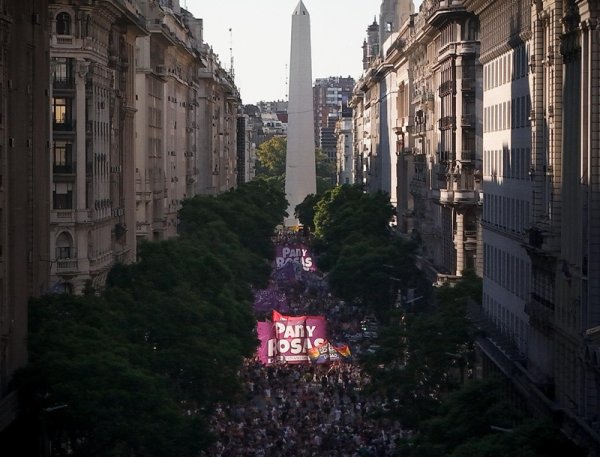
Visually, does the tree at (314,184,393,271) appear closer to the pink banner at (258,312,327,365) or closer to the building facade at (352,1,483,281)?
the building facade at (352,1,483,281)

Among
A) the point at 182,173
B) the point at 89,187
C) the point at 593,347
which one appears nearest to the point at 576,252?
the point at 593,347

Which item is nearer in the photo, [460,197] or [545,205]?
[545,205]

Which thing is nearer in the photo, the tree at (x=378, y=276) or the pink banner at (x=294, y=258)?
the tree at (x=378, y=276)

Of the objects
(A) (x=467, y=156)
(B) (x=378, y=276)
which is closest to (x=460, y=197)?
(A) (x=467, y=156)

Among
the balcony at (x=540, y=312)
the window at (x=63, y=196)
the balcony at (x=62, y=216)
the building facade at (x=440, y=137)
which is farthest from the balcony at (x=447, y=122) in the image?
the balcony at (x=540, y=312)

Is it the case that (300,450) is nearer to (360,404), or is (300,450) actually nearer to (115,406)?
(360,404)

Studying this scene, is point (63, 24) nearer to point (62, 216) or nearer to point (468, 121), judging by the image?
point (62, 216)

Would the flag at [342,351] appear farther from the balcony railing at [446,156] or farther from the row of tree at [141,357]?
the balcony railing at [446,156]

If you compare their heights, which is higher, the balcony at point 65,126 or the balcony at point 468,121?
the balcony at point 468,121
